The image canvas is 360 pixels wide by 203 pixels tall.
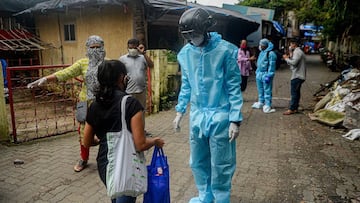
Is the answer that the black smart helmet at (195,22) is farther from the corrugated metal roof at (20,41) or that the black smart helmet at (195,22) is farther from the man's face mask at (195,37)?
the corrugated metal roof at (20,41)

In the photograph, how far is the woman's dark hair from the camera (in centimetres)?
197

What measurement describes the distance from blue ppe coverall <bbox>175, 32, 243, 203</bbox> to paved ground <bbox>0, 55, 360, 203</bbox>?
0.72 meters

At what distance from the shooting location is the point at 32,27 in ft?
37.3

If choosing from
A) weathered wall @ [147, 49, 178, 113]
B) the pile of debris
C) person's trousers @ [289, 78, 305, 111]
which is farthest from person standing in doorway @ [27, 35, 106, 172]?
person's trousers @ [289, 78, 305, 111]

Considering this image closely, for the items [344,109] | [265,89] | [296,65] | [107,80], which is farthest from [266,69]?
[107,80]

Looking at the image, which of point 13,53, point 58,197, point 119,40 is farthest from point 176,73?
point 13,53

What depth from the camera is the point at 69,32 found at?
9.88 metres

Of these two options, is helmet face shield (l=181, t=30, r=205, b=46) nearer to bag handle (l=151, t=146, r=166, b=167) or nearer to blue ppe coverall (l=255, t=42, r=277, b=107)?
bag handle (l=151, t=146, r=166, b=167)

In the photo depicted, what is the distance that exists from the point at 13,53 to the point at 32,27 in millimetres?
1291

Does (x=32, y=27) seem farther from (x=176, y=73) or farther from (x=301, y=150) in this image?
(x=301, y=150)

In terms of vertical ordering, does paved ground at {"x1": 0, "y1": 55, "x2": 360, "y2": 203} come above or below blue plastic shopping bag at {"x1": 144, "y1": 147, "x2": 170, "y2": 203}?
below

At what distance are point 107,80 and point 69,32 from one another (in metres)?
8.79

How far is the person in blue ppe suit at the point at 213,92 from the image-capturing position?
2.54 m

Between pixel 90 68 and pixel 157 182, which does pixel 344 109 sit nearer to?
pixel 90 68
